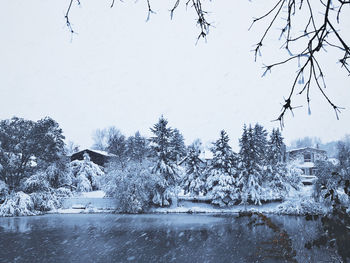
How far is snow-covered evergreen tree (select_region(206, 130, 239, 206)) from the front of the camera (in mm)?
31906

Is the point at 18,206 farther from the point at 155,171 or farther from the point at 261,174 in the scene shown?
the point at 261,174

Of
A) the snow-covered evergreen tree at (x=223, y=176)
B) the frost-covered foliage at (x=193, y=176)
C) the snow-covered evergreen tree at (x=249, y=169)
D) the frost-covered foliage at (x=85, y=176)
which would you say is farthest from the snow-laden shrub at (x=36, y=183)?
the snow-covered evergreen tree at (x=249, y=169)

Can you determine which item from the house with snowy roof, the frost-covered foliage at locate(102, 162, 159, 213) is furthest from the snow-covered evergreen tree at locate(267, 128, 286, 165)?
the frost-covered foliage at locate(102, 162, 159, 213)

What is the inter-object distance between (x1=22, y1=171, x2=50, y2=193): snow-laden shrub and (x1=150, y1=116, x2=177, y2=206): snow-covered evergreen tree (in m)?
12.7

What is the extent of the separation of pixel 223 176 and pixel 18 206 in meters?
22.6

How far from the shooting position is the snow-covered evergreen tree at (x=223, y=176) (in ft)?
105

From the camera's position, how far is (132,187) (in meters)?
32.0

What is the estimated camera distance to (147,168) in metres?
33.8

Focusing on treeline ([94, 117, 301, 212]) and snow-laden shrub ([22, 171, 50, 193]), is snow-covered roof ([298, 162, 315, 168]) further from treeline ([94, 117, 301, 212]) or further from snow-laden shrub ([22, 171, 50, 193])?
snow-laden shrub ([22, 171, 50, 193])

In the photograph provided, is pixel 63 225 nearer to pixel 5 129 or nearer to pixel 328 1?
pixel 5 129

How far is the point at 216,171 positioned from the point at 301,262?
2174 centimetres

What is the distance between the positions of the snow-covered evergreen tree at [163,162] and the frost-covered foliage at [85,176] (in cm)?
988

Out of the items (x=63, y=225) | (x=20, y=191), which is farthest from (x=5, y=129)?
(x=63, y=225)

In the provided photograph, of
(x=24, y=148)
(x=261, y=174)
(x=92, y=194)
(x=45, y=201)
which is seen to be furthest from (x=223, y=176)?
(x=24, y=148)
